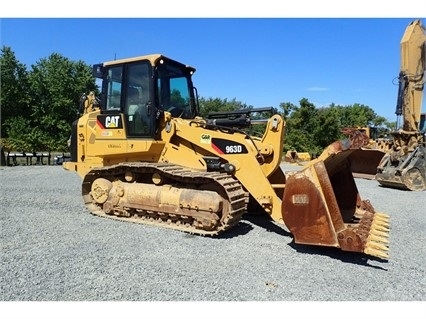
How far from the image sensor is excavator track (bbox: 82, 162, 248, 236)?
17.7ft

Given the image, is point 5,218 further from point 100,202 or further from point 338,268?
point 338,268

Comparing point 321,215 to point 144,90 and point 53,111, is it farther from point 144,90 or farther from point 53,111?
point 53,111

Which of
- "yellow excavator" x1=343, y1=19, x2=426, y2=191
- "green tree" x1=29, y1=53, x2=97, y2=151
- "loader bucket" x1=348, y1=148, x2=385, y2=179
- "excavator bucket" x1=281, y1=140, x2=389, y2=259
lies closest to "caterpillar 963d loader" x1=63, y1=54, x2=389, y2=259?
"excavator bucket" x1=281, y1=140, x2=389, y2=259

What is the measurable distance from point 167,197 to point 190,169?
717 millimetres

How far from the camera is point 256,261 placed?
439 cm

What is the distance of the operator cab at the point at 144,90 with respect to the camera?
6367 millimetres

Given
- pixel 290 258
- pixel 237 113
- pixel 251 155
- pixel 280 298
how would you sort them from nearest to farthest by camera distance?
pixel 280 298 → pixel 290 258 → pixel 251 155 → pixel 237 113

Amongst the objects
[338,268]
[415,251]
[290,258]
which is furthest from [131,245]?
[415,251]

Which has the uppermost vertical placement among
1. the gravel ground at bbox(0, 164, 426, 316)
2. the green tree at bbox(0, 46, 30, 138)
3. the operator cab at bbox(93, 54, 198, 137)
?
the green tree at bbox(0, 46, 30, 138)

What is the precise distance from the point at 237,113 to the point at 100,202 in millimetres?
2950

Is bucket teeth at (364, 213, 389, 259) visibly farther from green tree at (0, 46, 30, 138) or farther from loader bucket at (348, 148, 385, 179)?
green tree at (0, 46, 30, 138)

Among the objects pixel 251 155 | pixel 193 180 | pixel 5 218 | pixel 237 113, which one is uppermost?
pixel 237 113

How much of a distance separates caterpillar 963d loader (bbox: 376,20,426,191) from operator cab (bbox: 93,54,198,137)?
7287mm

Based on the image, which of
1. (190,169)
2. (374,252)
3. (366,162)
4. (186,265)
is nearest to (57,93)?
(366,162)
